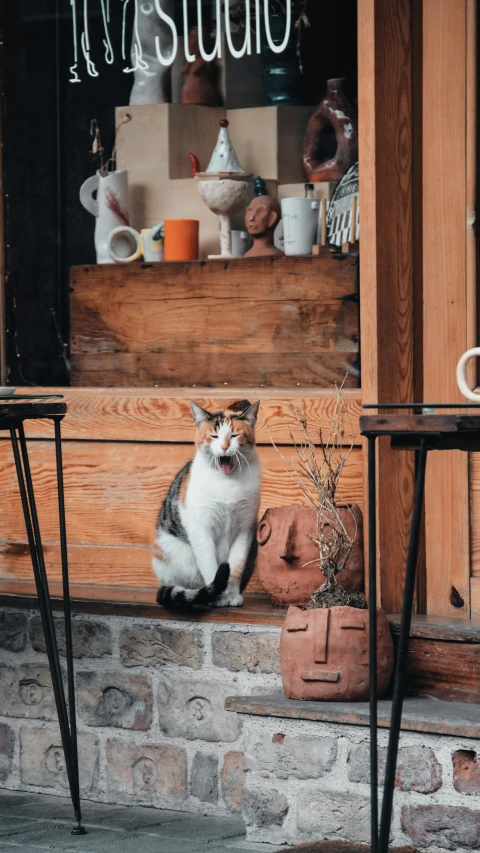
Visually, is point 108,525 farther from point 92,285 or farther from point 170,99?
point 170,99

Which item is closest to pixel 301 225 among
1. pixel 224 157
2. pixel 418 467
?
pixel 224 157

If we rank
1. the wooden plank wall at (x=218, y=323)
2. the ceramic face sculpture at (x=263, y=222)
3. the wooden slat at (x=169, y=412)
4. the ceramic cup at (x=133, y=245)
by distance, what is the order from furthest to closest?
1. the ceramic cup at (x=133, y=245)
2. the ceramic face sculpture at (x=263, y=222)
3. the wooden plank wall at (x=218, y=323)
4. the wooden slat at (x=169, y=412)

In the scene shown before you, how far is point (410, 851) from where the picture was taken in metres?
3.87

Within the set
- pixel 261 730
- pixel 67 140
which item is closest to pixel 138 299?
pixel 67 140

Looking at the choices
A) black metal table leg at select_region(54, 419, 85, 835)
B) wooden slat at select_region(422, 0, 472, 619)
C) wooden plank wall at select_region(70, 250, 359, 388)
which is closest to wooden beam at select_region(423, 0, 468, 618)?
wooden slat at select_region(422, 0, 472, 619)

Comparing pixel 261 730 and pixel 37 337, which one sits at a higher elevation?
pixel 37 337

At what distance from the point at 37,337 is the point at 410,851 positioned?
8.96ft

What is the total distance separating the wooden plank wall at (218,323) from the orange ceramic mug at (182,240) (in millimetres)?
45

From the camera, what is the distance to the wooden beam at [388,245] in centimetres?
452

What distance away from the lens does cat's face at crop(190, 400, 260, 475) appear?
15.6ft

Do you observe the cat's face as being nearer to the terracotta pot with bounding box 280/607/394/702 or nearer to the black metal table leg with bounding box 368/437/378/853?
the terracotta pot with bounding box 280/607/394/702

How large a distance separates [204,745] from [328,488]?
990 mm

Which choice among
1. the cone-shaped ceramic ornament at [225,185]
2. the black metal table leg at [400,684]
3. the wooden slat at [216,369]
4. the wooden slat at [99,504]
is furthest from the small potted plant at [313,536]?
the black metal table leg at [400,684]

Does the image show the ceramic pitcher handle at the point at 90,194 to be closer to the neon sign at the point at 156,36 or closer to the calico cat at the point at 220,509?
the neon sign at the point at 156,36
